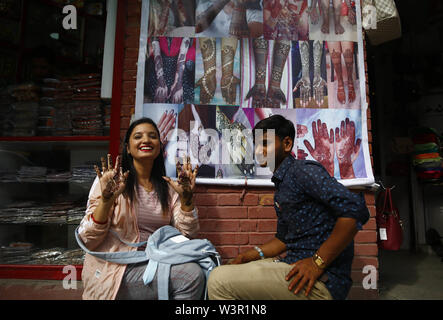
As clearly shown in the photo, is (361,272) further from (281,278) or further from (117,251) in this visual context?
(117,251)

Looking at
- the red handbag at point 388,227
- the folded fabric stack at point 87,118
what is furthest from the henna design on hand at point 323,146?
the folded fabric stack at point 87,118

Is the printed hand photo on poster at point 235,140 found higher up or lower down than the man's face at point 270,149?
higher up

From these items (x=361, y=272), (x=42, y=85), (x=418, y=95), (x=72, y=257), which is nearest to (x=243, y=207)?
(x=361, y=272)

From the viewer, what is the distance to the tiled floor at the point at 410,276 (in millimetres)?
2691

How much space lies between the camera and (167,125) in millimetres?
2617

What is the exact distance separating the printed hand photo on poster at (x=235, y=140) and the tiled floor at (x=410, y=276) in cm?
175

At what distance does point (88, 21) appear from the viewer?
3.43 meters

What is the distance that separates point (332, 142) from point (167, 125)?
1525 mm

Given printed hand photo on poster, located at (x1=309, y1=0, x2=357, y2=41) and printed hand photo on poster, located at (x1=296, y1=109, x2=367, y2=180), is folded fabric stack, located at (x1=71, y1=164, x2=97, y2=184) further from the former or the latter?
printed hand photo on poster, located at (x1=309, y1=0, x2=357, y2=41)

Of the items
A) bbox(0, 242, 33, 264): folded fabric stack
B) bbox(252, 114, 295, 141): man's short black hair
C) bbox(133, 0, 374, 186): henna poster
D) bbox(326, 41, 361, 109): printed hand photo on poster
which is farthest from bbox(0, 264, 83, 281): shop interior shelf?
bbox(326, 41, 361, 109): printed hand photo on poster

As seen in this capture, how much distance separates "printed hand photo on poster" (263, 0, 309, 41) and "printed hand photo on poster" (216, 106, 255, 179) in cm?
83

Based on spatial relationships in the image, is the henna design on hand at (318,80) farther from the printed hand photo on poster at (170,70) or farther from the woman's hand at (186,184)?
the woman's hand at (186,184)

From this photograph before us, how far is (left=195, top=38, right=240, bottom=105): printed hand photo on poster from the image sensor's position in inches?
105

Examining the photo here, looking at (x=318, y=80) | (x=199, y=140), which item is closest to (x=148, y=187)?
(x=199, y=140)
